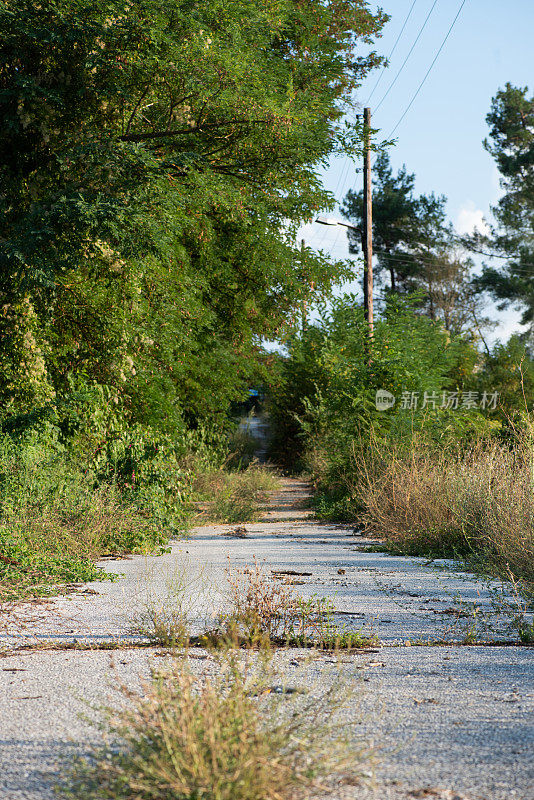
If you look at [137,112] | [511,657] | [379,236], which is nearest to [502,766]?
[511,657]

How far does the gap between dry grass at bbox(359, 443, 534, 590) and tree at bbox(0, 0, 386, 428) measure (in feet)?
15.9

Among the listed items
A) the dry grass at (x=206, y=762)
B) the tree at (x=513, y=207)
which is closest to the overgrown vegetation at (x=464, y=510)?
the dry grass at (x=206, y=762)

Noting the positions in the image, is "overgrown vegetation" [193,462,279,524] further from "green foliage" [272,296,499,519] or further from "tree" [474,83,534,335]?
"tree" [474,83,534,335]

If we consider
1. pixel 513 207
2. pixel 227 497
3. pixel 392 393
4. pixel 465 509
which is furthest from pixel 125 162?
pixel 513 207

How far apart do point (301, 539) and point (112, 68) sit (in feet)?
25.0

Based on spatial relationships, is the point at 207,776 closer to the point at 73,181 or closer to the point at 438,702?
the point at 438,702

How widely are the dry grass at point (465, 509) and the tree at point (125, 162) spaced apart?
15.9ft

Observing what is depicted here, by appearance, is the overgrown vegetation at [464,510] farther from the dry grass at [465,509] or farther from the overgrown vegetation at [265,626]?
the overgrown vegetation at [265,626]

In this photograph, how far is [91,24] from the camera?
1083 centimetres

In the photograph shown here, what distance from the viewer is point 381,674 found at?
439 cm

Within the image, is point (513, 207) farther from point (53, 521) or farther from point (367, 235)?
point (53, 521)

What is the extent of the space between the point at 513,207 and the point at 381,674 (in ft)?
127

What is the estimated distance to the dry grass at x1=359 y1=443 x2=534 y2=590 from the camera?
294 inches

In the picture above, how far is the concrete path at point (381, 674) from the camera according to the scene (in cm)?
299
